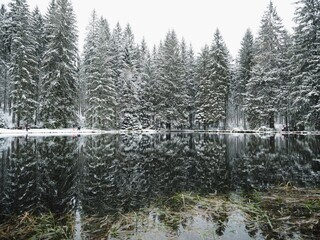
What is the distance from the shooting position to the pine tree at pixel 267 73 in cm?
4238

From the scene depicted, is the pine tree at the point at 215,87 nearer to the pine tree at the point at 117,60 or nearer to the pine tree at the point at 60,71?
the pine tree at the point at 117,60

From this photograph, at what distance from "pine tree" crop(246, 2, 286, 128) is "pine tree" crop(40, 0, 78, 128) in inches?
1035

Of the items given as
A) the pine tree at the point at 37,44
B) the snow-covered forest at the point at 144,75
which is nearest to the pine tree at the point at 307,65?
the snow-covered forest at the point at 144,75

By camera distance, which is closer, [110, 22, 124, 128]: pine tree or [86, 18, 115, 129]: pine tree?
[86, 18, 115, 129]: pine tree

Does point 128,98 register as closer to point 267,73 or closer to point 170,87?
point 170,87

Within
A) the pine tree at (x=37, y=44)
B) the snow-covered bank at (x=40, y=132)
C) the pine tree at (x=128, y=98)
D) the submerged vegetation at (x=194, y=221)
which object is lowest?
the submerged vegetation at (x=194, y=221)

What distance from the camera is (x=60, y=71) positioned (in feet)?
136

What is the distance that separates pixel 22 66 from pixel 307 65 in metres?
36.7

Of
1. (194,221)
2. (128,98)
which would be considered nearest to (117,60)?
(128,98)

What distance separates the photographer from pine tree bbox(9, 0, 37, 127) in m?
40.2

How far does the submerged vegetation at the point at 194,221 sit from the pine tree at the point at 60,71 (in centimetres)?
3640

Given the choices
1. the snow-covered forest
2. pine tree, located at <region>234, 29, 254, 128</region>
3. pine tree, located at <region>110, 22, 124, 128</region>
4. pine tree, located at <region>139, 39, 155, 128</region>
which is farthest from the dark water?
pine tree, located at <region>234, 29, 254, 128</region>

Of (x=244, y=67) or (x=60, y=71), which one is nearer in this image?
(x=60, y=71)

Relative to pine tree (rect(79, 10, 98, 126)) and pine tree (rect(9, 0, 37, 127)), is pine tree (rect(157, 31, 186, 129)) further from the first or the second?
pine tree (rect(9, 0, 37, 127))
